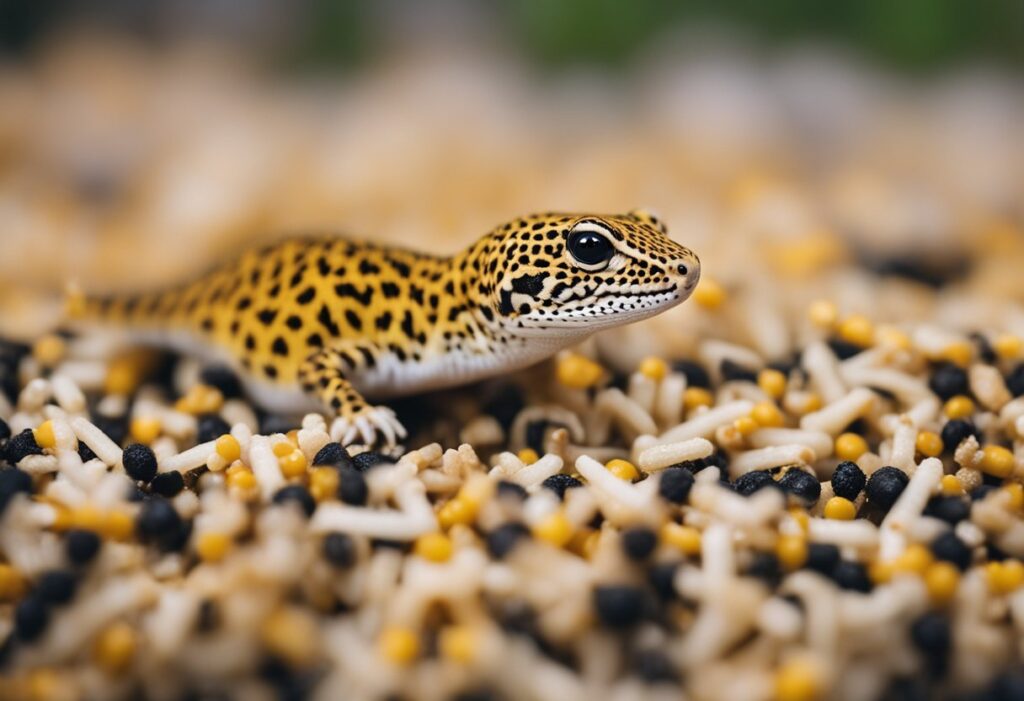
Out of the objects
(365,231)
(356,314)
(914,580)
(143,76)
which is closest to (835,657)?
(914,580)

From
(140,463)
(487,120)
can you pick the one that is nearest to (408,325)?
(140,463)

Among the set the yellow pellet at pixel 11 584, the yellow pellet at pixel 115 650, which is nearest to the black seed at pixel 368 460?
the yellow pellet at pixel 115 650

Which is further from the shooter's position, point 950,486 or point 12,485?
point 950,486

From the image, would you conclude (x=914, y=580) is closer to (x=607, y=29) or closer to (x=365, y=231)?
(x=365, y=231)

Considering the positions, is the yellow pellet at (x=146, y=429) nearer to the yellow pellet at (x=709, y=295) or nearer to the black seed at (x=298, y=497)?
the black seed at (x=298, y=497)

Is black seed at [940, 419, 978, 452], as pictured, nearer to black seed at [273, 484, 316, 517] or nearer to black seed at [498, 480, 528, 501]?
black seed at [498, 480, 528, 501]

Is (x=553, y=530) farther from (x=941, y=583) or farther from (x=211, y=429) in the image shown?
(x=211, y=429)
